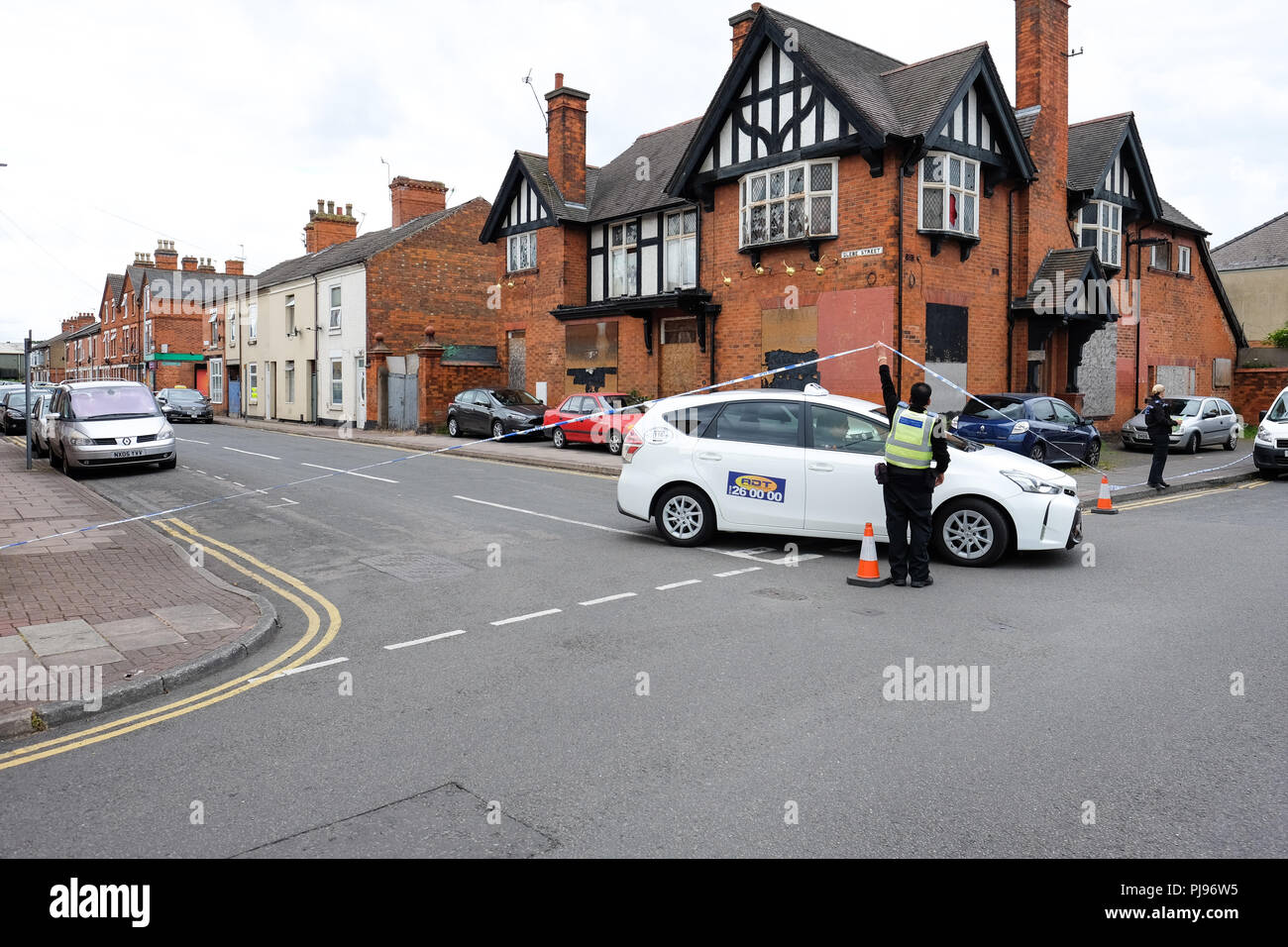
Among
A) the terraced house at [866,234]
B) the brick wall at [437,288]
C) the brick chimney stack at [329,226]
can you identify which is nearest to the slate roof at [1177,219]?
the terraced house at [866,234]

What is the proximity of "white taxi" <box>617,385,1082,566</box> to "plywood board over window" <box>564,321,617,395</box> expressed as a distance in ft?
55.2

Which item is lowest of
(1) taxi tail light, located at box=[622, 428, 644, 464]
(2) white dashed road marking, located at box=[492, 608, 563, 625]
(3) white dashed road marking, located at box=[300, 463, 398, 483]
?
(2) white dashed road marking, located at box=[492, 608, 563, 625]

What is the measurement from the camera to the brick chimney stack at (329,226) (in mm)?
44219

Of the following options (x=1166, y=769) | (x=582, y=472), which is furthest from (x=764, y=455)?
(x=582, y=472)

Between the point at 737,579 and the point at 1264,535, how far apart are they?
7028 mm

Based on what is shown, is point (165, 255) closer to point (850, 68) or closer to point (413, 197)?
point (413, 197)

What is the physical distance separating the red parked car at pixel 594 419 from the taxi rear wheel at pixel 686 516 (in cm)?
1137

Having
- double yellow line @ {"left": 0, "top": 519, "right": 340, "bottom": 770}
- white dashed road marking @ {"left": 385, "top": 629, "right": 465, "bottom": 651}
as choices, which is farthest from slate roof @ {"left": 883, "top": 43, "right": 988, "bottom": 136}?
white dashed road marking @ {"left": 385, "top": 629, "right": 465, "bottom": 651}

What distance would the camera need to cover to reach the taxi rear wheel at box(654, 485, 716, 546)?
10.1 metres

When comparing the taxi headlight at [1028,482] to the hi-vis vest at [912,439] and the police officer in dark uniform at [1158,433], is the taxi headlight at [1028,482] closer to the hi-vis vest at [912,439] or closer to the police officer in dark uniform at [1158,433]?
the hi-vis vest at [912,439]

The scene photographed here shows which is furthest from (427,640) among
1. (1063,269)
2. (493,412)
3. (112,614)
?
(1063,269)

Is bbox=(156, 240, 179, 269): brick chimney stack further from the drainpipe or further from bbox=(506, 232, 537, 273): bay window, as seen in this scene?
the drainpipe

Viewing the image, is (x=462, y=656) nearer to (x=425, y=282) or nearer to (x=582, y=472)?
(x=582, y=472)

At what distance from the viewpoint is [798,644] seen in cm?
642
